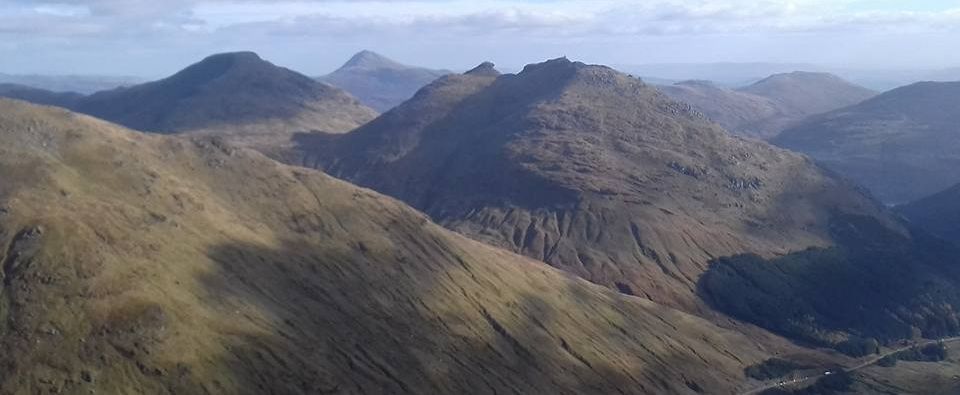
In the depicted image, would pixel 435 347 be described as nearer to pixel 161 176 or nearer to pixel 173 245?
pixel 173 245

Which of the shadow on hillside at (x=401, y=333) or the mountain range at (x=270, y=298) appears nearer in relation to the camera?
the mountain range at (x=270, y=298)

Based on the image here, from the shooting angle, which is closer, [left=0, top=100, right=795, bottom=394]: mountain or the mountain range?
[left=0, top=100, right=795, bottom=394]: mountain

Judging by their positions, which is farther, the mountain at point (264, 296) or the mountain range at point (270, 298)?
the mountain range at point (270, 298)

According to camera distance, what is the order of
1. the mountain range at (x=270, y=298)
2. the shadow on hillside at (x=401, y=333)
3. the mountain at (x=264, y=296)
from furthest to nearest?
the shadow on hillside at (x=401, y=333), the mountain range at (x=270, y=298), the mountain at (x=264, y=296)

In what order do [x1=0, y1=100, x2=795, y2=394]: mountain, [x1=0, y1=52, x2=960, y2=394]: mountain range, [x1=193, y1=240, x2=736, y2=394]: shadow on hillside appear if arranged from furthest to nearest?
[x1=193, y1=240, x2=736, y2=394]: shadow on hillside
[x1=0, y1=52, x2=960, y2=394]: mountain range
[x1=0, y1=100, x2=795, y2=394]: mountain

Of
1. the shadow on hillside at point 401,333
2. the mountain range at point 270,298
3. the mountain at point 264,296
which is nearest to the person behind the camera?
the mountain at point 264,296
